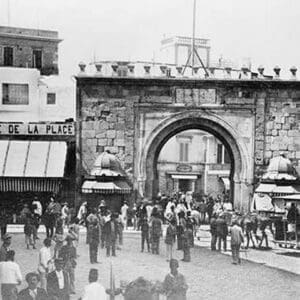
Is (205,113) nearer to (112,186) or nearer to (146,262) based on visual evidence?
(112,186)

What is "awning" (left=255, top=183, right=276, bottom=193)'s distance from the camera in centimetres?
2058

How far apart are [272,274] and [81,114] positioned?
10.5 metres

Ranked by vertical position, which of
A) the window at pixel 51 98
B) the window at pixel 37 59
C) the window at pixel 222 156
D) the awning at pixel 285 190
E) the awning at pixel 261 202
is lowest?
the awning at pixel 261 202

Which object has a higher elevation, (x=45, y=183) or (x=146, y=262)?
(x=45, y=183)

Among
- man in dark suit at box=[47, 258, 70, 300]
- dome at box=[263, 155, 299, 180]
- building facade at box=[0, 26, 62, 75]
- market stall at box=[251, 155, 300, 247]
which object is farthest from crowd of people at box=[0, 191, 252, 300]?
building facade at box=[0, 26, 62, 75]

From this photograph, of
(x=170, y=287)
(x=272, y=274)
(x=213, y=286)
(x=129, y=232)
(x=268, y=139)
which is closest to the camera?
(x=170, y=287)

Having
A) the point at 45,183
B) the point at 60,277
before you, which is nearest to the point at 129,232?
the point at 45,183

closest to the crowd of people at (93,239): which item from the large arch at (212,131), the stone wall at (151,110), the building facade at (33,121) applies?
the building facade at (33,121)

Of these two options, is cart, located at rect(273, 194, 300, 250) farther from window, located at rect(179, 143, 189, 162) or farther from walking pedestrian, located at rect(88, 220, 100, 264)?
window, located at rect(179, 143, 189, 162)

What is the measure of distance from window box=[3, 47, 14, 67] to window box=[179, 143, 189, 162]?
1659cm

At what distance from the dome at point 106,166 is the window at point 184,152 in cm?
1975

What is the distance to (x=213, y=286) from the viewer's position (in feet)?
40.1

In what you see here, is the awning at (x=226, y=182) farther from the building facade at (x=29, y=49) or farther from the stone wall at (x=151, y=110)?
the stone wall at (x=151, y=110)

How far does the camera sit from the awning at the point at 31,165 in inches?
807
